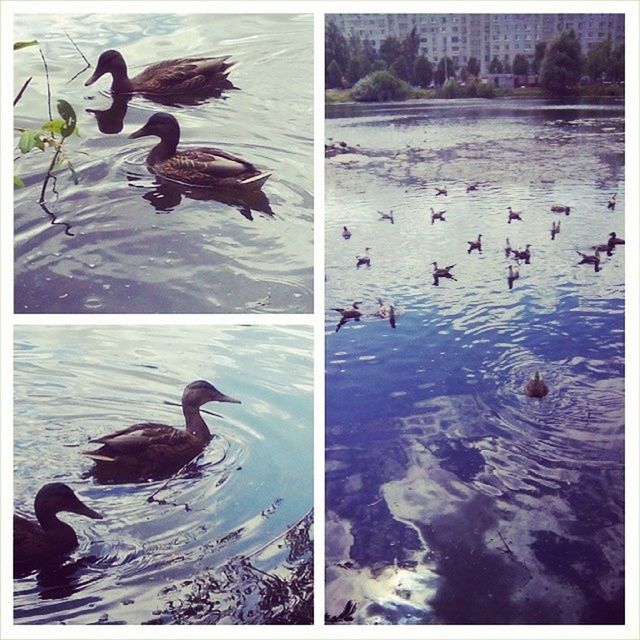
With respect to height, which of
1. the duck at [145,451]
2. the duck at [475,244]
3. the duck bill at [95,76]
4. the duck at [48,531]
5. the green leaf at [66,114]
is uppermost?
the duck bill at [95,76]

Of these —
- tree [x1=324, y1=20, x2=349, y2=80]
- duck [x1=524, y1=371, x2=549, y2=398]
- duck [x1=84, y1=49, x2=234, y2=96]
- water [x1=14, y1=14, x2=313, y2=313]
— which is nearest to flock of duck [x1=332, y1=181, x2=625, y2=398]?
water [x1=14, y1=14, x2=313, y2=313]

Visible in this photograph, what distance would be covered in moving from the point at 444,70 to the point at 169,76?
692mm

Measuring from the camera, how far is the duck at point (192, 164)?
1.89 metres

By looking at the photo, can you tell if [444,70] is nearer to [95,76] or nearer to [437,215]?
[437,215]

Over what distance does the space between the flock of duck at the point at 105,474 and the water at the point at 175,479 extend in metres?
0.02

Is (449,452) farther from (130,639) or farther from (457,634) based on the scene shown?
(130,639)

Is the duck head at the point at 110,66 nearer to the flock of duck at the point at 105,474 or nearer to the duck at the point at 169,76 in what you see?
the duck at the point at 169,76

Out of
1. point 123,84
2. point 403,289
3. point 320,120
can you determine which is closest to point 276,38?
point 320,120

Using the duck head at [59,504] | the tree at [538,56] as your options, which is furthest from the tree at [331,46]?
the duck head at [59,504]

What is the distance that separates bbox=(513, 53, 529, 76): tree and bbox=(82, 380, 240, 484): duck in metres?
1.20

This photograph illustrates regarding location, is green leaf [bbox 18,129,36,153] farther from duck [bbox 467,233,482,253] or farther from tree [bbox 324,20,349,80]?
duck [bbox 467,233,482,253]

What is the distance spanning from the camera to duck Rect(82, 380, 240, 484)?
6.14ft

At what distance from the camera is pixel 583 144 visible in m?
1.95

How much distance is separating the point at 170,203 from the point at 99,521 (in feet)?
2.60
